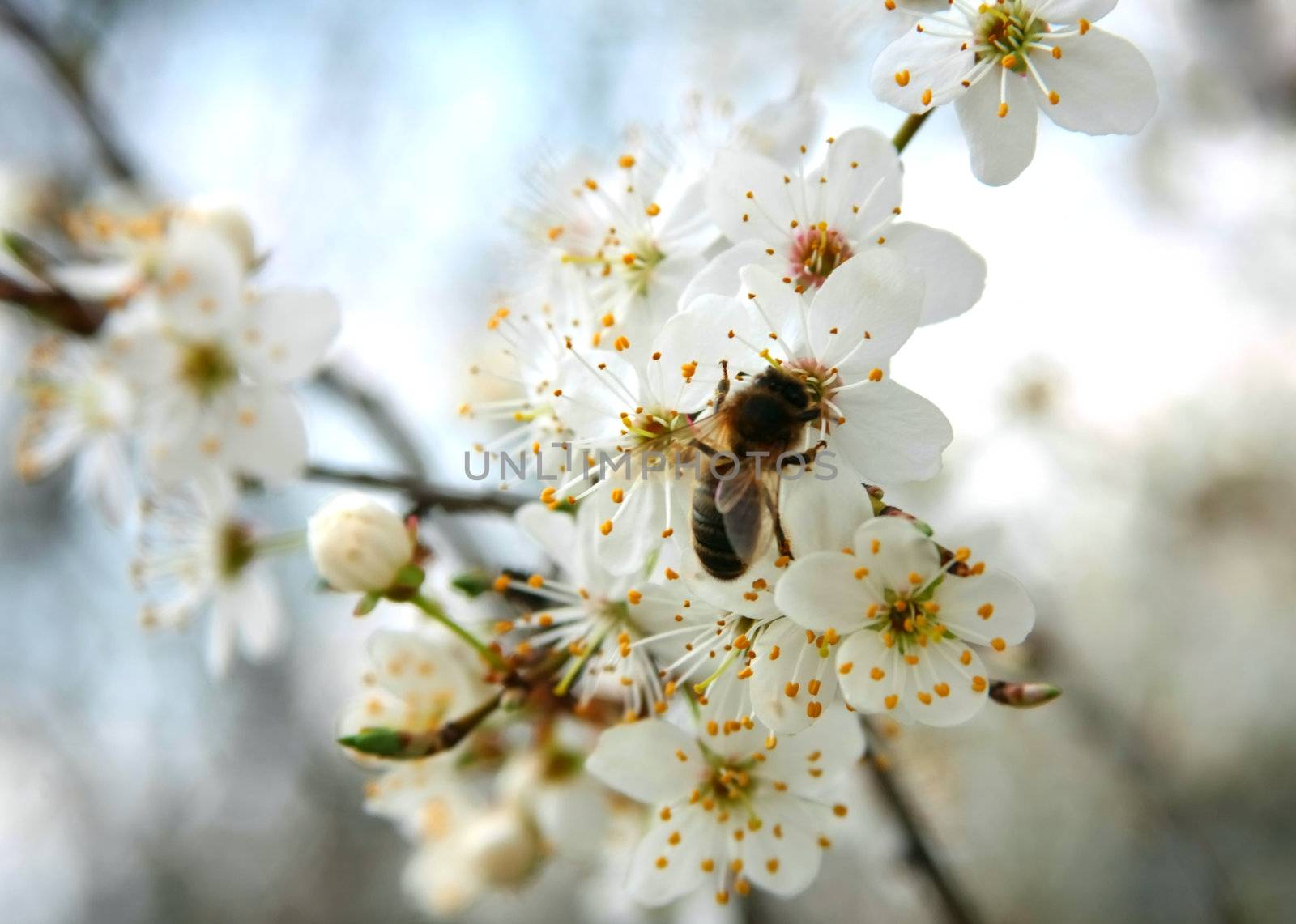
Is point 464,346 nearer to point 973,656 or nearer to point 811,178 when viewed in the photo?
point 811,178

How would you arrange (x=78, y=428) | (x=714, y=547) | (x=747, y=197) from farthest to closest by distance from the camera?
(x=78, y=428)
(x=747, y=197)
(x=714, y=547)

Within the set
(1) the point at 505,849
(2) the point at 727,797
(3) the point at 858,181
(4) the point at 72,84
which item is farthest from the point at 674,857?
(4) the point at 72,84

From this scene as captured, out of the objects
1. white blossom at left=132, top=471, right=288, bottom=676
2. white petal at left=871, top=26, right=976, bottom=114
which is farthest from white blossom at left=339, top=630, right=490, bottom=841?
white petal at left=871, top=26, right=976, bottom=114

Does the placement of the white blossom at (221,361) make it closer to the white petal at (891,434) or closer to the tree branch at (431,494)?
the tree branch at (431,494)

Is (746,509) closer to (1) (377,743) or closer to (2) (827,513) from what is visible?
(2) (827,513)

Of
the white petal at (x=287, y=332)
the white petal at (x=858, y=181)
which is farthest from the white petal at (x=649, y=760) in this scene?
the white petal at (x=287, y=332)

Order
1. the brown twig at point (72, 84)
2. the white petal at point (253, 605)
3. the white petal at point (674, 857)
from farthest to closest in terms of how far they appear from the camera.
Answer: the brown twig at point (72, 84)
the white petal at point (253, 605)
the white petal at point (674, 857)
